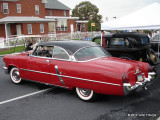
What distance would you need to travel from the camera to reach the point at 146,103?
5.09 m

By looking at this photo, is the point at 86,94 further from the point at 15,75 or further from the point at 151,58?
the point at 151,58

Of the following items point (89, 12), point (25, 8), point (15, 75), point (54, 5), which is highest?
point (89, 12)

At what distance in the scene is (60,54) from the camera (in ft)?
18.8

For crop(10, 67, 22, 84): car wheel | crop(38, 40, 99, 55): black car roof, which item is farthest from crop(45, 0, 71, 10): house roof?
crop(38, 40, 99, 55): black car roof

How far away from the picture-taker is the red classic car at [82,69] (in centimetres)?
464

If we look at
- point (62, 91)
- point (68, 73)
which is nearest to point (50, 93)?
point (62, 91)

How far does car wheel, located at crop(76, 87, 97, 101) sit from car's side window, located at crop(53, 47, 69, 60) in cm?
94

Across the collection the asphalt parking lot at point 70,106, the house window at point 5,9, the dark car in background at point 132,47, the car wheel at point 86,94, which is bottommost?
the asphalt parking lot at point 70,106

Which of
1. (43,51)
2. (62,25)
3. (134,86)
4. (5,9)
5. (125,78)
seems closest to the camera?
(125,78)

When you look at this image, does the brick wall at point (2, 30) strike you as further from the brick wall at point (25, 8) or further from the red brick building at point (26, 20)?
the brick wall at point (25, 8)

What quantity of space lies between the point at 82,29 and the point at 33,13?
16324 mm

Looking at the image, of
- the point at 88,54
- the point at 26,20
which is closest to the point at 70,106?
the point at 88,54

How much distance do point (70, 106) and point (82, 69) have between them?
3.19ft

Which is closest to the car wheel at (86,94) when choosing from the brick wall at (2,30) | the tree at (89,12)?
the brick wall at (2,30)
